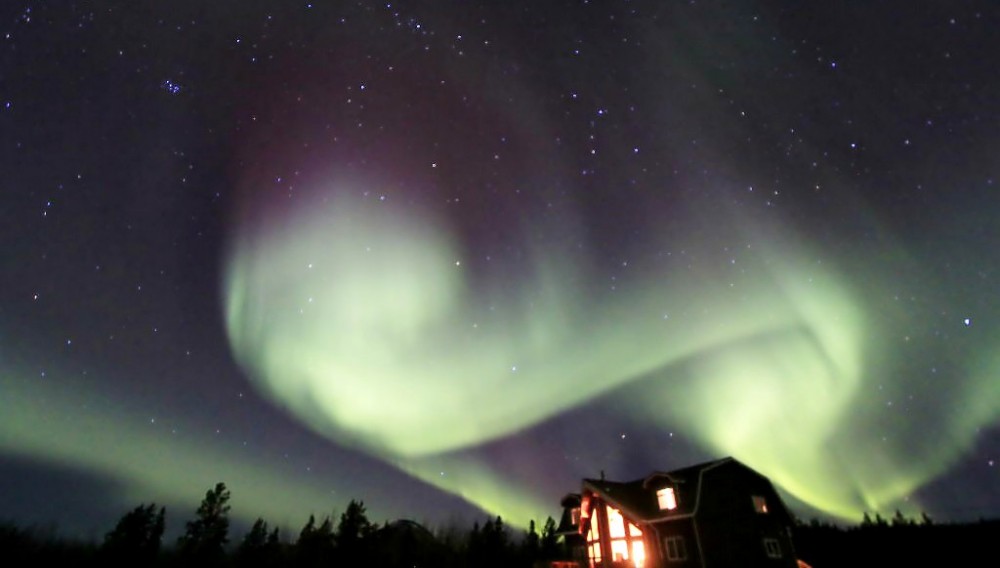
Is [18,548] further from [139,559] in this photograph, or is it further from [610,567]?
[610,567]

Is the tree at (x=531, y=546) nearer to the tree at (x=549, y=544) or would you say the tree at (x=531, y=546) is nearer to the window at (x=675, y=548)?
the tree at (x=549, y=544)

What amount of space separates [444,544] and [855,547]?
67.8 metres

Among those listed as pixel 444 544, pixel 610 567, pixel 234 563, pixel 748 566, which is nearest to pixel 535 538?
pixel 444 544

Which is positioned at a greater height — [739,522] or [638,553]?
→ [739,522]

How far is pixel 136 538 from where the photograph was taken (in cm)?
6262

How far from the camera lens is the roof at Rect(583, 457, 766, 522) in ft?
124

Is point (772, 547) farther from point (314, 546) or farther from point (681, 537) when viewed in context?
point (314, 546)

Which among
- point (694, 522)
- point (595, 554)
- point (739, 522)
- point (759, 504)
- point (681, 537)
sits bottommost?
point (595, 554)

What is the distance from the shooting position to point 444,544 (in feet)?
324

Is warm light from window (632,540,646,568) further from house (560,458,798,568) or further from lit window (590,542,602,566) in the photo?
lit window (590,542,602,566)

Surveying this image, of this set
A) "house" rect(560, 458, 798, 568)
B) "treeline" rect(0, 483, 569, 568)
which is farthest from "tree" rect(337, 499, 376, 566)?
"house" rect(560, 458, 798, 568)

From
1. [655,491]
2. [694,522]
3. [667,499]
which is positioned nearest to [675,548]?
[694,522]

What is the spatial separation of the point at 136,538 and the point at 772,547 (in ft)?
224

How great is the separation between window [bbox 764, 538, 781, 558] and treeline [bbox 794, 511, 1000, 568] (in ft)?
17.6
